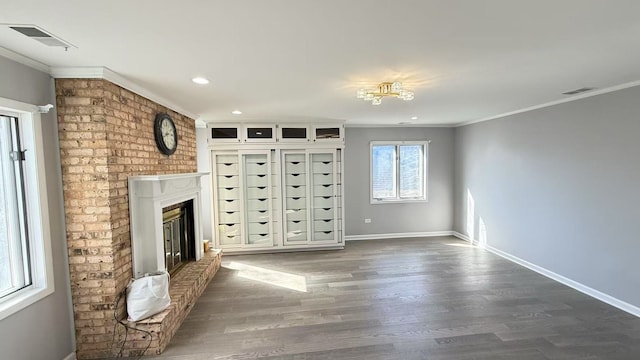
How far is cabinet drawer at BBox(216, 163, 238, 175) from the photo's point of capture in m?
5.16

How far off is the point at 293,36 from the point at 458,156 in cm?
537

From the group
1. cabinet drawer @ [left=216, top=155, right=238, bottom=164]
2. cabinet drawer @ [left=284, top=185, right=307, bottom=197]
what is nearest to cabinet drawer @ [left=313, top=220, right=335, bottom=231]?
cabinet drawer @ [left=284, top=185, right=307, bottom=197]

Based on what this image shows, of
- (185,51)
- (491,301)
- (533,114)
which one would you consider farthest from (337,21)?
(533,114)

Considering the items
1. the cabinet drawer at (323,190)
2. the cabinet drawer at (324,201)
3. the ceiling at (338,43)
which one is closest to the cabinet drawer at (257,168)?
the cabinet drawer at (323,190)

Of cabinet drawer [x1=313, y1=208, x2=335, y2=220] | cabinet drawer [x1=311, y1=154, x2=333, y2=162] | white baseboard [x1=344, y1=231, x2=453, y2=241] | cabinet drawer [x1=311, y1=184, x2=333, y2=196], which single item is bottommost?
white baseboard [x1=344, y1=231, x2=453, y2=241]

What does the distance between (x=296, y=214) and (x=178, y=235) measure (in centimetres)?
214

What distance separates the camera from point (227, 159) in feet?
17.0

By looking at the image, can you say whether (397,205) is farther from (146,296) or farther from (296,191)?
(146,296)

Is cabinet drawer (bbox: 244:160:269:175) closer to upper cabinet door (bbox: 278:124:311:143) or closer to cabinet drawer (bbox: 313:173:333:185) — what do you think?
upper cabinet door (bbox: 278:124:311:143)

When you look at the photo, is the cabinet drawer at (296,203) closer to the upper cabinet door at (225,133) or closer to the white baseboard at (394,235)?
the white baseboard at (394,235)

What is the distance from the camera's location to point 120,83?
2527mm

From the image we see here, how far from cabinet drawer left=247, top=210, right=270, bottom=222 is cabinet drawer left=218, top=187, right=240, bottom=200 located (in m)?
0.40

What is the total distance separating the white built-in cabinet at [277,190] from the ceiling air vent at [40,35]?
327cm

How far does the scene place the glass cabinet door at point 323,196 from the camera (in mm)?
5391
